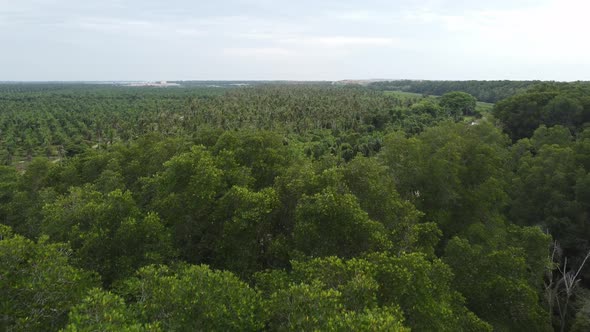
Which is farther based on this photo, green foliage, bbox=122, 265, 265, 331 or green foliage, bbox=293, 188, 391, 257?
green foliage, bbox=293, 188, 391, 257

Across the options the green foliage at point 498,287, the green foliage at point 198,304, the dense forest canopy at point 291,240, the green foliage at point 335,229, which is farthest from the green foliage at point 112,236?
the green foliage at point 498,287

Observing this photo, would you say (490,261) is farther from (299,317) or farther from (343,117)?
(343,117)

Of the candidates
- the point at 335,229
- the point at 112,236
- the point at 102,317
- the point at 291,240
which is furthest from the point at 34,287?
the point at 335,229

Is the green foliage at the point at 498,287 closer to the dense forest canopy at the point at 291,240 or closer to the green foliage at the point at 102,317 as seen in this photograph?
the dense forest canopy at the point at 291,240

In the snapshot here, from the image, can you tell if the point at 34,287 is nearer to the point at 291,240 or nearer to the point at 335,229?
the point at 291,240

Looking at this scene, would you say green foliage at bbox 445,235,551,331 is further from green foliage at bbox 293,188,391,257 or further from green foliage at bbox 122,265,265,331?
green foliage at bbox 122,265,265,331

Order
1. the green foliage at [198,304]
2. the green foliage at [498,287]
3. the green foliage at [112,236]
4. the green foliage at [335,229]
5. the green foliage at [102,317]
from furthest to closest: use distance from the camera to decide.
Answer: the green foliage at [498,287] → the green foliage at [335,229] → the green foliage at [112,236] → the green foliage at [198,304] → the green foliage at [102,317]

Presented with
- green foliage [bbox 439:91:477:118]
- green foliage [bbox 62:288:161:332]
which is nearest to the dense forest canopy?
green foliage [bbox 62:288:161:332]
